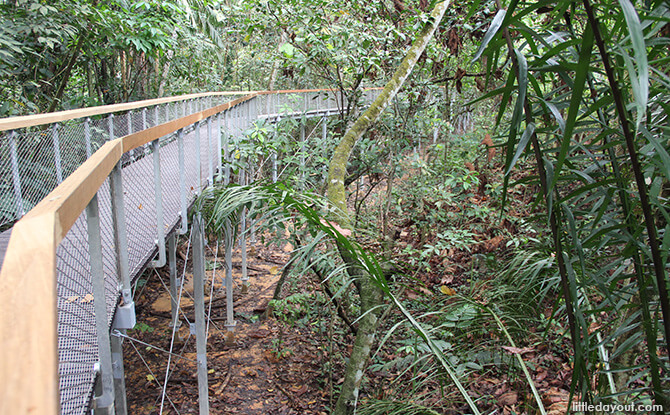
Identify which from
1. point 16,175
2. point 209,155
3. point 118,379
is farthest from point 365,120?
point 118,379

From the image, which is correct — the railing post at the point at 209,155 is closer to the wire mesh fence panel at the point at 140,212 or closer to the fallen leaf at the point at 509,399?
the wire mesh fence panel at the point at 140,212

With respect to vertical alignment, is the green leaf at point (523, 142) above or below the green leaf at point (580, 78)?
below

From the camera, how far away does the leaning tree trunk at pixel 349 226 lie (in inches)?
119

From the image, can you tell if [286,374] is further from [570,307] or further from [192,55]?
[192,55]

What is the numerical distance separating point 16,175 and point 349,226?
85.3 inches

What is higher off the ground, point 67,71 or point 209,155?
point 67,71

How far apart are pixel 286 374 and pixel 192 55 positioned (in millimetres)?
9847

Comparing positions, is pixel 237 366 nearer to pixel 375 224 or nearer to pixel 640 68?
pixel 375 224

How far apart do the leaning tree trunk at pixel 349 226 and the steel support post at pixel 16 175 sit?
6.66 ft

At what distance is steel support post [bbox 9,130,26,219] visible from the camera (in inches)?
113

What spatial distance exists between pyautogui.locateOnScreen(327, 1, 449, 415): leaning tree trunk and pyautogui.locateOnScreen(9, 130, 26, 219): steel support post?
A: 6.66 feet

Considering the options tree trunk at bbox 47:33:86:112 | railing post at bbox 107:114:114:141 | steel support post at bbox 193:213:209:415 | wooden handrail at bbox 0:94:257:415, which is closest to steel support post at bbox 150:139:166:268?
railing post at bbox 107:114:114:141

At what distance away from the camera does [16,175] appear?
295 cm

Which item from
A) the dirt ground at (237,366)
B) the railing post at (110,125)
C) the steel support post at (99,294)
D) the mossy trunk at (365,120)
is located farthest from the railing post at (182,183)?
the steel support post at (99,294)
